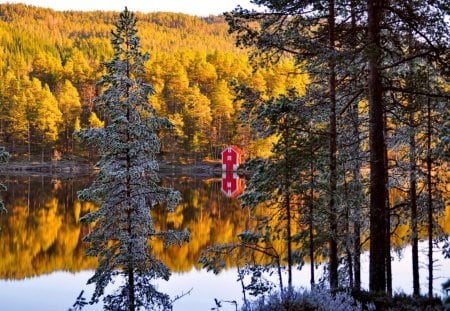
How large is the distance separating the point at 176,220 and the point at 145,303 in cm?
2140

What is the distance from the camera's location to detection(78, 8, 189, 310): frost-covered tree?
14.1 metres

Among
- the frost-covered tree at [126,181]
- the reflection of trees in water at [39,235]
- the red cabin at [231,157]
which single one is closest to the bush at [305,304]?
the frost-covered tree at [126,181]

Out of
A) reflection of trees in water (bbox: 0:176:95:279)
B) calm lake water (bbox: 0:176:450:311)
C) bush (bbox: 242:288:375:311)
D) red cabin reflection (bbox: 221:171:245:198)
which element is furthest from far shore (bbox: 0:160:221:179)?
bush (bbox: 242:288:375:311)

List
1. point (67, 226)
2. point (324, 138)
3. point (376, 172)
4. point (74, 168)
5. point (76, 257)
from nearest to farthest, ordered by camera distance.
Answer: point (376, 172), point (324, 138), point (76, 257), point (67, 226), point (74, 168)

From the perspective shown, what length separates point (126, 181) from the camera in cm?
1438

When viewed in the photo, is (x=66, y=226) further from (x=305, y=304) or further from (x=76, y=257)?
(x=305, y=304)

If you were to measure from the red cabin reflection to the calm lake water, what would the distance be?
127 inches

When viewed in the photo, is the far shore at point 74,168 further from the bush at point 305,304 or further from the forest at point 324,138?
the bush at point 305,304

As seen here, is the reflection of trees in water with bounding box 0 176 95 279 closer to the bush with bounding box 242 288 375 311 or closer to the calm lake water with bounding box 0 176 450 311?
the calm lake water with bounding box 0 176 450 311

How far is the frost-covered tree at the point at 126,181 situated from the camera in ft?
46.2

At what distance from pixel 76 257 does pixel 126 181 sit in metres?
12.6

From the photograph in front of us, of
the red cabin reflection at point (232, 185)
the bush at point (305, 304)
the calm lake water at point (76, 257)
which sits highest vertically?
the bush at point (305, 304)

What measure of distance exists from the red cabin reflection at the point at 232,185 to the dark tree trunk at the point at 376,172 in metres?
39.3

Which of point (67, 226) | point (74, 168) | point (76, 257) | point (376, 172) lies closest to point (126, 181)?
point (376, 172)
